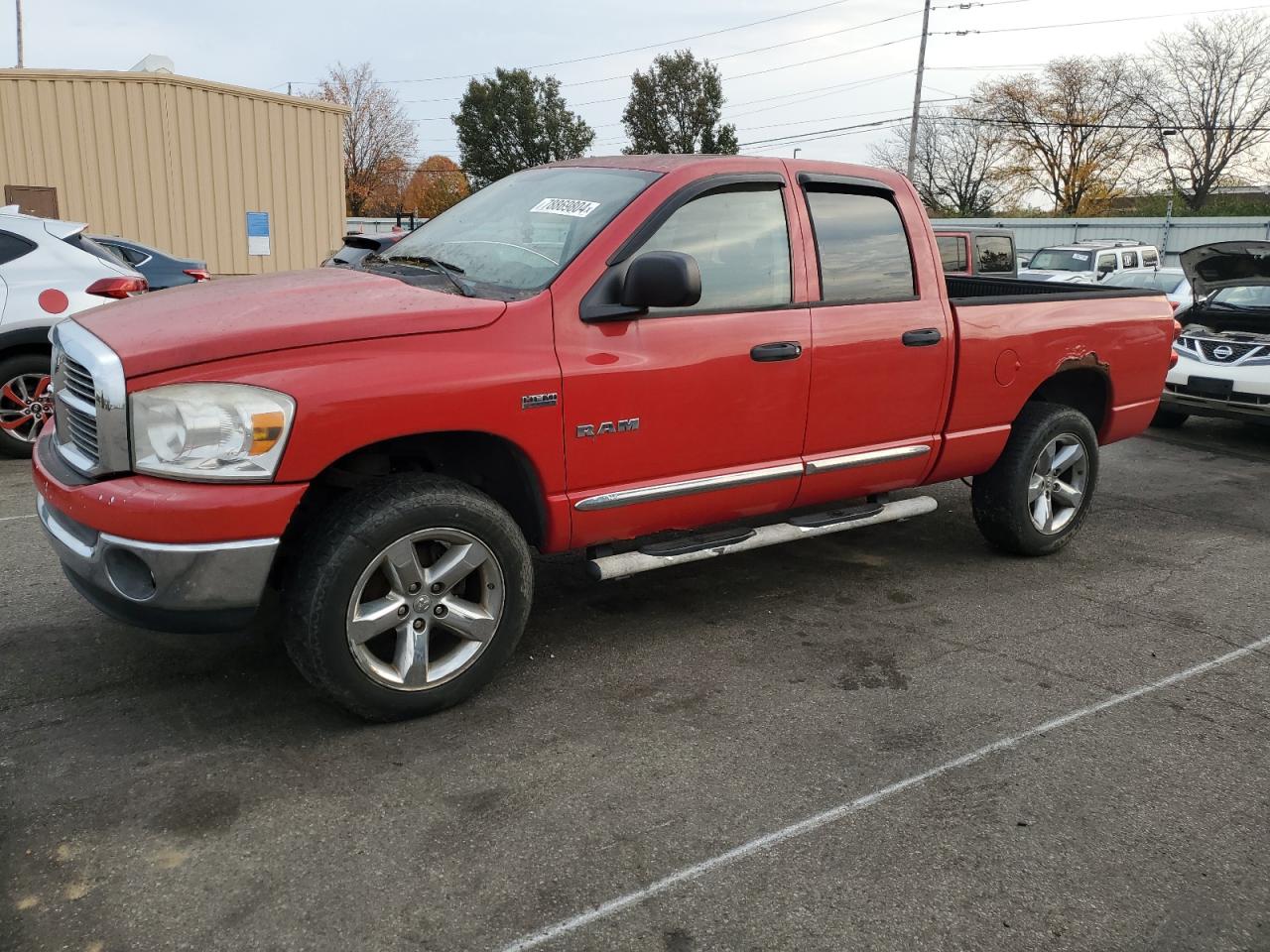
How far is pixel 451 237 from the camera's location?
4.27 metres

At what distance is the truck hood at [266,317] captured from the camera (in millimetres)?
2988

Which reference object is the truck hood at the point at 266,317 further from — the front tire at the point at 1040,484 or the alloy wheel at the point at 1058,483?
the alloy wheel at the point at 1058,483

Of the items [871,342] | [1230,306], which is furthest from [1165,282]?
Answer: [871,342]

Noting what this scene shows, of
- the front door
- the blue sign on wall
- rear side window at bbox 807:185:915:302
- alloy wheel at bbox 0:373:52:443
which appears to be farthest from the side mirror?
the blue sign on wall

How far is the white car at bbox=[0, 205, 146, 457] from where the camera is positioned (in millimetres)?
6812

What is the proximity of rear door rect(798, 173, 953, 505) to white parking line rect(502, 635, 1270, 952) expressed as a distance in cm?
132

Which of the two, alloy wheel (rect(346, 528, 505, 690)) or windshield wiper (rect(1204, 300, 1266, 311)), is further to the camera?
windshield wiper (rect(1204, 300, 1266, 311))

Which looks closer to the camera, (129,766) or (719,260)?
(129,766)

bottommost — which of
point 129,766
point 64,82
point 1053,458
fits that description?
point 129,766

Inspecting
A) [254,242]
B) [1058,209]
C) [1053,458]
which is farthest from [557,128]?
[1053,458]

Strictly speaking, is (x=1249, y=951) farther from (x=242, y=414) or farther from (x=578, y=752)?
(x=242, y=414)

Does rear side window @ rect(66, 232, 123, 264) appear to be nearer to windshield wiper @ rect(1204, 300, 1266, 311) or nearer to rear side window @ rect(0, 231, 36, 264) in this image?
rear side window @ rect(0, 231, 36, 264)

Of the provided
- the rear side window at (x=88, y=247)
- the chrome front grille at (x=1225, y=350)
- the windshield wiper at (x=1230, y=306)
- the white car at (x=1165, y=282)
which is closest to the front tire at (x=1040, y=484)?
the chrome front grille at (x=1225, y=350)

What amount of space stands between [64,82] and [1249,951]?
17.3m
